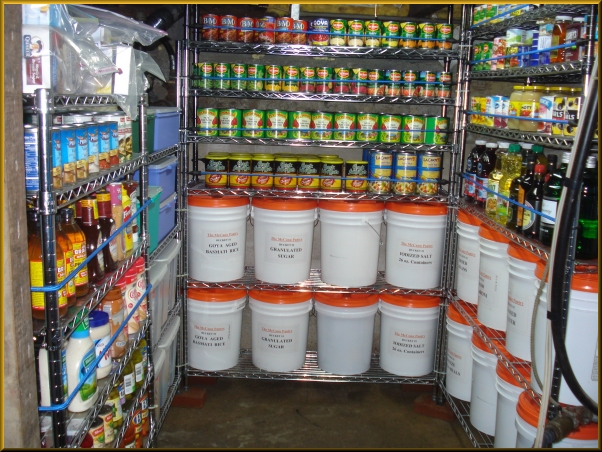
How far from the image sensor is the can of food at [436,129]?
3.10 metres

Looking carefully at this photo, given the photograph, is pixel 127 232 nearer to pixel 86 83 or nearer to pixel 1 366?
pixel 86 83

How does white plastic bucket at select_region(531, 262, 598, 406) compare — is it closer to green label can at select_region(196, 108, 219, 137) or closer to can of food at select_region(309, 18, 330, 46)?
can of food at select_region(309, 18, 330, 46)

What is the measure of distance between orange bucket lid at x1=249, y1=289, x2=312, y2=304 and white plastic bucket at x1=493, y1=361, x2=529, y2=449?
1148mm

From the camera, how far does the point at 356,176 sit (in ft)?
10.3

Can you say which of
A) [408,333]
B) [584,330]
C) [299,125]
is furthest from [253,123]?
[584,330]

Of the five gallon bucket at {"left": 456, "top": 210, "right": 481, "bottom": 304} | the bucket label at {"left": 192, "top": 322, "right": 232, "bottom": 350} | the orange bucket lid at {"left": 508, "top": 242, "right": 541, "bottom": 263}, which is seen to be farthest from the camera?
the bucket label at {"left": 192, "top": 322, "right": 232, "bottom": 350}

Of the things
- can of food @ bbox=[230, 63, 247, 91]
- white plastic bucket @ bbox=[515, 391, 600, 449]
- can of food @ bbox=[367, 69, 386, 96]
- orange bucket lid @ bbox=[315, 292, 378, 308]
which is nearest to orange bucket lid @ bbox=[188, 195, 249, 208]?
can of food @ bbox=[230, 63, 247, 91]

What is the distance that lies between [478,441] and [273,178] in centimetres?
169

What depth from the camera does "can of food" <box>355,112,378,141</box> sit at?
3.09 metres

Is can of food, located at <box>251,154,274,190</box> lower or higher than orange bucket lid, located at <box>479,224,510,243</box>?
higher

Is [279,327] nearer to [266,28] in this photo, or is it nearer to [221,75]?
[221,75]

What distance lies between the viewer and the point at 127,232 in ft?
7.24

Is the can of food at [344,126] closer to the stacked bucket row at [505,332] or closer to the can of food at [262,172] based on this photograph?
the can of food at [262,172]

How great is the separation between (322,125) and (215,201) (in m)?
0.70
